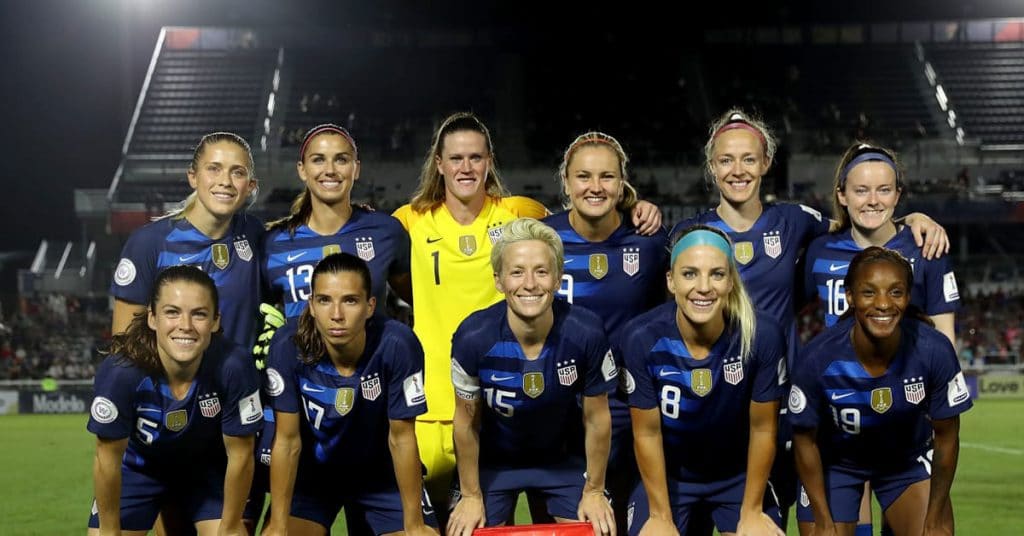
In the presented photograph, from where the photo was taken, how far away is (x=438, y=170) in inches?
202

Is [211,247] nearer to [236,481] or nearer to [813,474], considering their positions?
[236,481]

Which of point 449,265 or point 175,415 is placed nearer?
point 175,415

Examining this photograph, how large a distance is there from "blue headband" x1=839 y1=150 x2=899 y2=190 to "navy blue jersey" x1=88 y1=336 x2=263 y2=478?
2672 mm

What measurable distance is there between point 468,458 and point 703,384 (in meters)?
0.98

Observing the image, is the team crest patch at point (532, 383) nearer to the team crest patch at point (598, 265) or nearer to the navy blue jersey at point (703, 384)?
the navy blue jersey at point (703, 384)

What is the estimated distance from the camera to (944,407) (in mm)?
4281

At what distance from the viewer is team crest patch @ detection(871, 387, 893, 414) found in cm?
434

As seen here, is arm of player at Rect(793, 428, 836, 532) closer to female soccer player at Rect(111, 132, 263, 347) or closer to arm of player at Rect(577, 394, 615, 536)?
arm of player at Rect(577, 394, 615, 536)

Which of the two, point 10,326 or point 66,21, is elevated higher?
point 66,21

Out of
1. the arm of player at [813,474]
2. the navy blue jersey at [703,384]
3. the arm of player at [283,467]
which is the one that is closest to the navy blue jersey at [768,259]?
the navy blue jersey at [703,384]

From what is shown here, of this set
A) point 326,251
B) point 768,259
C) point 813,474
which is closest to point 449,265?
point 326,251

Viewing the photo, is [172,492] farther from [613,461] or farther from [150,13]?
[150,13]

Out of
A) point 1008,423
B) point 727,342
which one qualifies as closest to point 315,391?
point 727,342

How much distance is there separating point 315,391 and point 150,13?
31041 mm
